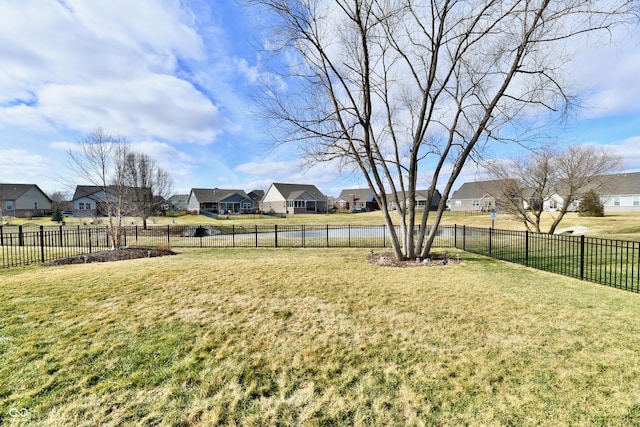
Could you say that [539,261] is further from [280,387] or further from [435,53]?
[280,387]

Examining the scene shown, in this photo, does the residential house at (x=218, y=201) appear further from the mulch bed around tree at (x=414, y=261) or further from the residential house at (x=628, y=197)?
the residential house at (x=628, y=197)

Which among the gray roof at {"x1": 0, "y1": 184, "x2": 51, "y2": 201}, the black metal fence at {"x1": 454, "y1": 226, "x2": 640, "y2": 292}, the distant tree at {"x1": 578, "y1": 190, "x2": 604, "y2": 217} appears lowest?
the black metal fence at {"x1": 454, "y1": 226, "x2": 640, "y2": 292}

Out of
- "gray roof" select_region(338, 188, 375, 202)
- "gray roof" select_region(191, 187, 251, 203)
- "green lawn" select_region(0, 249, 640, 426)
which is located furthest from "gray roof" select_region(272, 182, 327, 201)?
"green lawn" select_region(0, 249, 640, 426)

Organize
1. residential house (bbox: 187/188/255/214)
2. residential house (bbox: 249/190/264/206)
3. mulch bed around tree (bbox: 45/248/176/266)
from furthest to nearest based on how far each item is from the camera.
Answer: residential house (bbox: 249/190/264/206)
residential house (bbox: 187/188/255/214)
mulch bed around tree (bbox: 45/248/176/266)

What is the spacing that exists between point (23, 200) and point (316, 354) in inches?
2557

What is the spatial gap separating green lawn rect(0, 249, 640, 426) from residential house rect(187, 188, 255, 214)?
48507mm

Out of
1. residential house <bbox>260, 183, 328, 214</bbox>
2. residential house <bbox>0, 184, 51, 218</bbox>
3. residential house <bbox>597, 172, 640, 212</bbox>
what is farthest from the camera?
residential house <bbox>260, 183, 328, 214</bbox>

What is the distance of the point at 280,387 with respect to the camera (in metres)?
2.80

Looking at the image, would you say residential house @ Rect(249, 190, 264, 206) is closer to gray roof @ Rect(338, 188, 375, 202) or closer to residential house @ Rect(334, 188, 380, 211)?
residential house @ Rect(334, 188, 380, 211)

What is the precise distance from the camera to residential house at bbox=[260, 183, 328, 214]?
55156 mm

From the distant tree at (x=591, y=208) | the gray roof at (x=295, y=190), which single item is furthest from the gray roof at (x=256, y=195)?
the distant tree at (x=591, y=208)

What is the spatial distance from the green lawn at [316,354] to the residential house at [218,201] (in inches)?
1910

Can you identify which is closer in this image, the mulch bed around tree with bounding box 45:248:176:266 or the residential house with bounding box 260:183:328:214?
the mulch bed around tree with bounding box 45:248:176:266

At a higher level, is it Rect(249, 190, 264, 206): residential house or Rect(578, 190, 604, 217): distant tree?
Rect(249, 190, 264, 206): residential house
